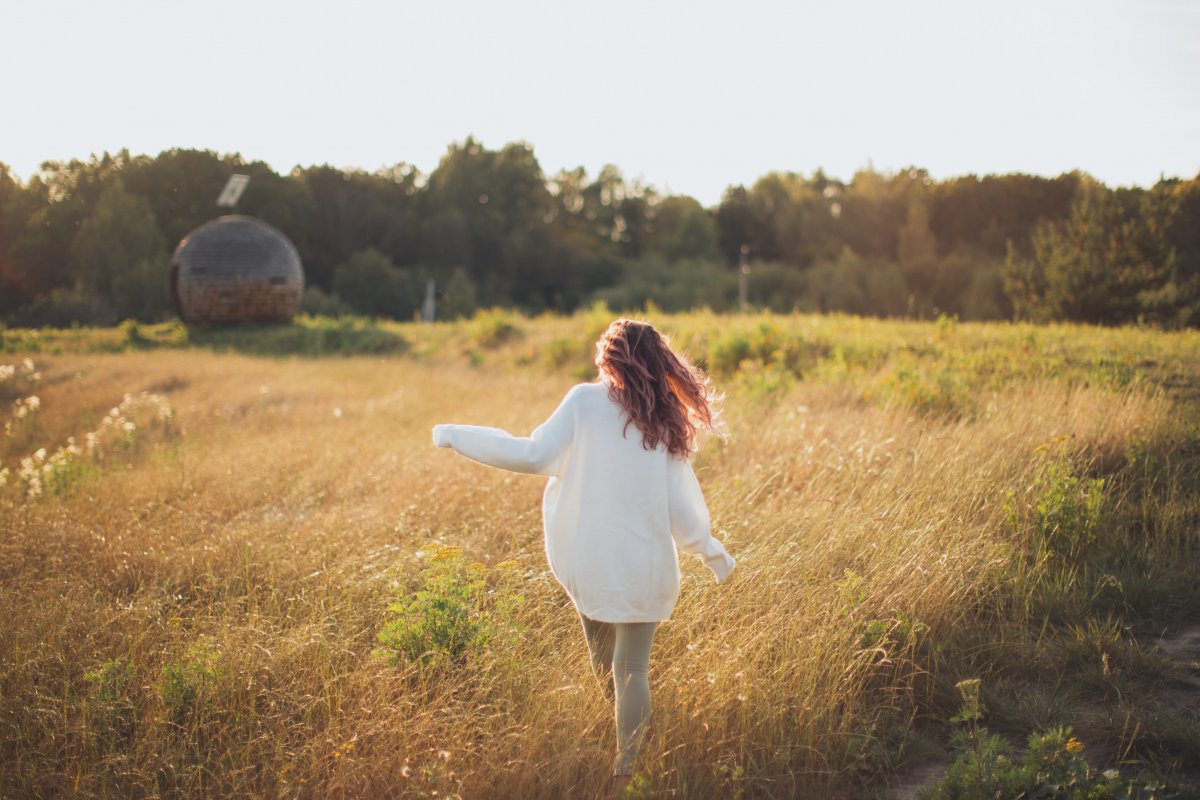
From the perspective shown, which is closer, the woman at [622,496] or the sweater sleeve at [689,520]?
the woman at [622,496]

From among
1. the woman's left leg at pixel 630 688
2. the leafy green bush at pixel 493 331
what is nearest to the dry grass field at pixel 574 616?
the woman's left leg at pixel 630 688

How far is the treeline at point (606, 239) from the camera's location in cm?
1788

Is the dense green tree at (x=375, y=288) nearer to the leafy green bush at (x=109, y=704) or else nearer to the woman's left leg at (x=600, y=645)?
the leafy green bush at (x=109, y=704)

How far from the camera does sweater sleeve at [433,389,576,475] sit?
2754 millimetres

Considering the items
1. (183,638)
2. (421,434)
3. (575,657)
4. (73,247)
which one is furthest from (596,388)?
(73,247)

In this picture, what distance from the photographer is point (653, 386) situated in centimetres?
285

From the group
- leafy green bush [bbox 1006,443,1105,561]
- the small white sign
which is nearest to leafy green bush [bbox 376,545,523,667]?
leafy green bush [bbox 1006,443,1105,561]

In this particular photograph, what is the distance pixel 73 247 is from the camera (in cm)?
1977

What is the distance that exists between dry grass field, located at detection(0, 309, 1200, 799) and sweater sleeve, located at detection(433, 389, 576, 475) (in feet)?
2.53

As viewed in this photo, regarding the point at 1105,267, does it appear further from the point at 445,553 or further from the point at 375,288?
the point at 375,288

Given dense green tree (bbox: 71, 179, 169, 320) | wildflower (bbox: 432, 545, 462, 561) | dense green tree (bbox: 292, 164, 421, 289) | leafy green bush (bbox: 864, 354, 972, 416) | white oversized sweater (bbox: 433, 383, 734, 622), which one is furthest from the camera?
dense green tree (bbox: 292, 164, 421, 289)

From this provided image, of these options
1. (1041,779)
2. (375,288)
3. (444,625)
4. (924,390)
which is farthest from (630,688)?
(375,288)

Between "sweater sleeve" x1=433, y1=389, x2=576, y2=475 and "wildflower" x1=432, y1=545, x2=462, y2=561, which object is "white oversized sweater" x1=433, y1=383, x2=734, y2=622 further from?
"wildflower" x1=432, y1=545, x2=462, y2=561

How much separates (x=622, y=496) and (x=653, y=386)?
43 cm
